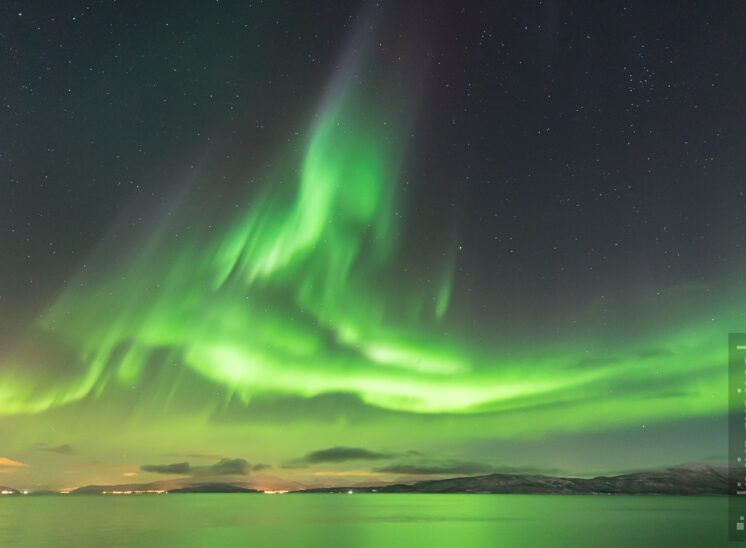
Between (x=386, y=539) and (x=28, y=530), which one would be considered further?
(x=28, y=530)

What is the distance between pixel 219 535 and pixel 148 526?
17.1 metres

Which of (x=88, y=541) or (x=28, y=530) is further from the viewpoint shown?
(x=28, y=530)

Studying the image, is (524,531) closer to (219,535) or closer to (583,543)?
(583,543)

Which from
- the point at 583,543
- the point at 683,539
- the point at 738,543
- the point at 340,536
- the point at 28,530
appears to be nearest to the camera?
the point at 738,543

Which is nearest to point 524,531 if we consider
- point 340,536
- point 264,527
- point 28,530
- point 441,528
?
point 441,528

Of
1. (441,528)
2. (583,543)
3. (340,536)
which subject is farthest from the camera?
(441,528)

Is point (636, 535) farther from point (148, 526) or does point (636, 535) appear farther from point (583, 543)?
point (148, 526)

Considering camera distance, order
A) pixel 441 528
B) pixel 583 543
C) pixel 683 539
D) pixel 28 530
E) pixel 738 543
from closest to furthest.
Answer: pixel 738 543, pixel 583 543, pixel 683 539, pixel 28 530, pixel 441 528

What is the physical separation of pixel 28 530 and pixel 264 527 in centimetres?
2648

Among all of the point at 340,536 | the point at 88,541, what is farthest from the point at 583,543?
the point at 88,541

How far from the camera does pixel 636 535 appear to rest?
6281 cm

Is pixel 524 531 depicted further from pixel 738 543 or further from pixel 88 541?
pixel 88 541

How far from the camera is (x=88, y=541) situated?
54125mm

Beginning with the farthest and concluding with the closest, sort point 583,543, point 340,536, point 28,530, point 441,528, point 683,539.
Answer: point 441,528 → point 28,530 → point 340,536 → point 683,539 → point 583,543
